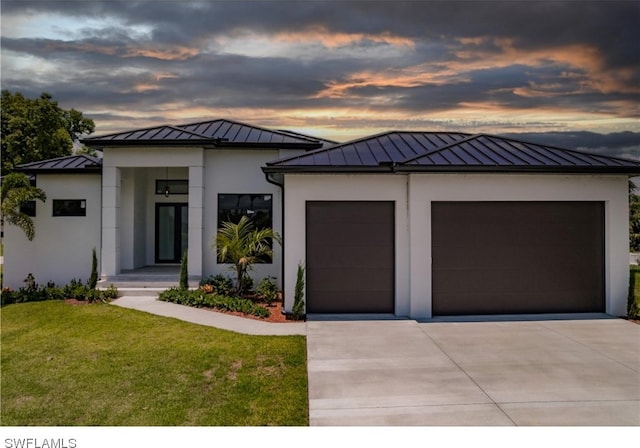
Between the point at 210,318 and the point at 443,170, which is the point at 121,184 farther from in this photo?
the point at 443,170

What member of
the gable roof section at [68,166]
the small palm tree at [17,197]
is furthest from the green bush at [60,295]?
the gable roof section at [68,166]

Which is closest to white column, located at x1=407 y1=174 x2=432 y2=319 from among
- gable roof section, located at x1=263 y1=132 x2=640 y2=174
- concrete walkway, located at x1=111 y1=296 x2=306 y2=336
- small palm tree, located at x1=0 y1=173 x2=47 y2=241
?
gable roof section, located at x1=263 y1=132 x2=640 y2=174

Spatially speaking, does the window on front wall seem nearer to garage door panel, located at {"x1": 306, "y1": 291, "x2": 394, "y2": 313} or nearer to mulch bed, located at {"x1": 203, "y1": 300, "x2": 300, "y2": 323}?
mulch bed, located at {"x1": 203, "y1": 300, "x2": 300, "y2": 323}

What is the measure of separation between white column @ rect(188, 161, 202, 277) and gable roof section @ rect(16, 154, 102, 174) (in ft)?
9.97

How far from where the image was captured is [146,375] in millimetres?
5926

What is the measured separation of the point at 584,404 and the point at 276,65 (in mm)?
11760

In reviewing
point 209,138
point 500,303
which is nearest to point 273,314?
point 500,303

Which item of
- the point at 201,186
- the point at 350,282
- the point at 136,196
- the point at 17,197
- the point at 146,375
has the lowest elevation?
the point at 146,375

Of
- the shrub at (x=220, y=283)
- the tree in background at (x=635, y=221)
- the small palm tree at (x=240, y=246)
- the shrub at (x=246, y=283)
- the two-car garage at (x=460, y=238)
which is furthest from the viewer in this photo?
the tree in background at (x=635, y=221)

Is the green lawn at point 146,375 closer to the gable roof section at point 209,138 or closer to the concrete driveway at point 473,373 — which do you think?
the concrete driveway at point 473,373

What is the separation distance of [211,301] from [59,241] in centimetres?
598

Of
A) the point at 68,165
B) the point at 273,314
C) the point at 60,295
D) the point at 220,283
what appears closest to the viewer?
the point at 273,314

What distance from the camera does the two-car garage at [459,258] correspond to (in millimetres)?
9484

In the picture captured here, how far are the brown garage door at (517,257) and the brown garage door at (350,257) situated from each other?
43.5 inches
